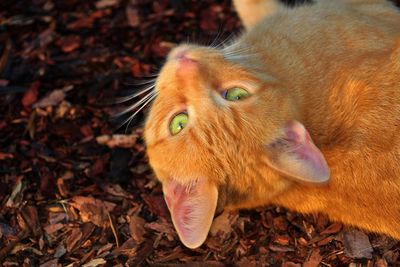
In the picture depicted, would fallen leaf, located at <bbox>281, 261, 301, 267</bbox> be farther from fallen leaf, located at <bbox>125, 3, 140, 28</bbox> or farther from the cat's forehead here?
fallen leaf, located at <bbox>125, 3, 140, 28</bbox>

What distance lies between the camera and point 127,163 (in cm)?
498

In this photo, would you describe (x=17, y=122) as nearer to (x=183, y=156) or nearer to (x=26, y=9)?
(x=26, y=9)

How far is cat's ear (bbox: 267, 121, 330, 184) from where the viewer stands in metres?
3.50

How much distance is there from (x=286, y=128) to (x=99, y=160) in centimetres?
188

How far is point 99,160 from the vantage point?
5012mm

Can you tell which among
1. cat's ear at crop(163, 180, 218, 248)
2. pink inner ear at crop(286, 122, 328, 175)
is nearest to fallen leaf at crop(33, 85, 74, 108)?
cat's ear at crop(163, 180, 218, 248)

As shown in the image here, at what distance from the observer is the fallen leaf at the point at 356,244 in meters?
4.13

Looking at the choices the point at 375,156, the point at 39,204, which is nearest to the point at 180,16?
the point at 39,204

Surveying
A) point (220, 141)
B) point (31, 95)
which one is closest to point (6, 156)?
point (31, 95)

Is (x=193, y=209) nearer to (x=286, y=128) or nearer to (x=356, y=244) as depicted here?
(x=286, y=128)

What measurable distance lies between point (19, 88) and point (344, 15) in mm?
2900

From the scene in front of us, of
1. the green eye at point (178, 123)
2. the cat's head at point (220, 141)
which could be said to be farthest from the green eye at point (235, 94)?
the green eye at point (178, 123)

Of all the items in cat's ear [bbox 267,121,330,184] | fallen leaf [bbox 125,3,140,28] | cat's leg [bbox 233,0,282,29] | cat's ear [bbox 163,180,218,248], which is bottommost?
fallen leaf [bbox 125,3,140,28]

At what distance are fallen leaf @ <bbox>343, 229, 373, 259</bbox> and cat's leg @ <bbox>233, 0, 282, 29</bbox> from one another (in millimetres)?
A: 2025
